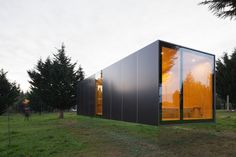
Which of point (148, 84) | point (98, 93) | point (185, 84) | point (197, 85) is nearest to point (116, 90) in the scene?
point (148, 84)

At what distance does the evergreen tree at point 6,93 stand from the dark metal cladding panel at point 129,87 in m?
19.1

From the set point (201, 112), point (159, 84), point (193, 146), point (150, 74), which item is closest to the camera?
point (193, 146)

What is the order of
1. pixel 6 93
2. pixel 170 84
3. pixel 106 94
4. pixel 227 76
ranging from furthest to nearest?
pixel 6 93
pixel 227 76
pixel 106 94
pixel 170 84

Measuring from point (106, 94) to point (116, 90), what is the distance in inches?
60.0

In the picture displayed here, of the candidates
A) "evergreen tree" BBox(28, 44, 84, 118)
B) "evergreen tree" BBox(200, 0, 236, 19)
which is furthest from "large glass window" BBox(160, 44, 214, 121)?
"evergreen tree" BBox(28, 44, 84, 118)

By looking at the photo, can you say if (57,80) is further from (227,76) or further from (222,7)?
(227,76)

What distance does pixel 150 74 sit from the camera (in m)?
7.77

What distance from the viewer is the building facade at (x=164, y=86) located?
24.5 feet

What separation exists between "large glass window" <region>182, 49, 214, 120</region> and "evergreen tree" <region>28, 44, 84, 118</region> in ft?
49.1

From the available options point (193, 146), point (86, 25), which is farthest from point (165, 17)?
point (193, 146)

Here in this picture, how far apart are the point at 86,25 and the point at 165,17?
267 inches

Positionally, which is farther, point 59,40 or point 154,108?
point 59,40

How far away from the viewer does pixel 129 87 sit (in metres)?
9.48

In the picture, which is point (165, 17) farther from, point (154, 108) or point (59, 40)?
point (59, 40)
